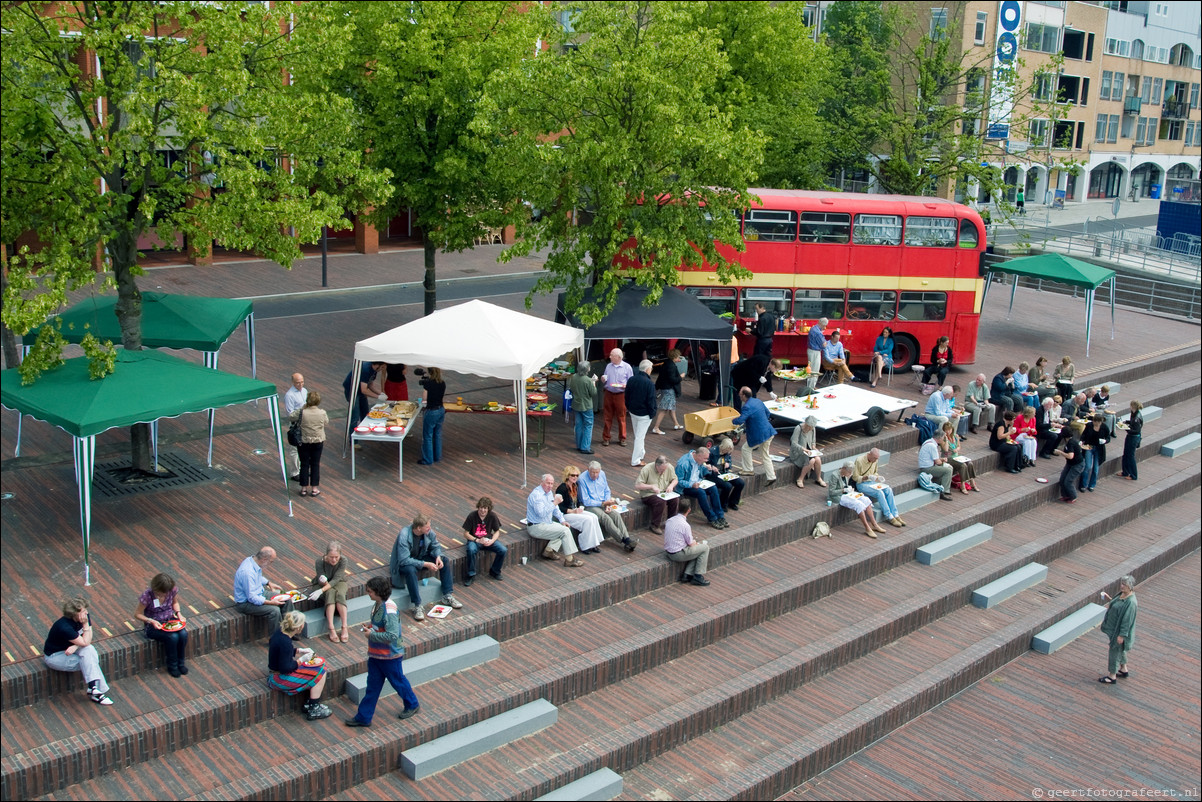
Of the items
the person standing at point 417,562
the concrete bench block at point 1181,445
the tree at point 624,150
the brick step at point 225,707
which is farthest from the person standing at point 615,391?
the concrete bench block at point 1181,445

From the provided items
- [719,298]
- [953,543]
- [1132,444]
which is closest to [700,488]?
[953,543]

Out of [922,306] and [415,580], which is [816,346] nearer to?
[922,306]

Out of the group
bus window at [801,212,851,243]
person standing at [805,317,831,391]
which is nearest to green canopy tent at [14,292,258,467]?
person standing at [805,317,831,391]

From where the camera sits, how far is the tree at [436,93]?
20875 millimetres

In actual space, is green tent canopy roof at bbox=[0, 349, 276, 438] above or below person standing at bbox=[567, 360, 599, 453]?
above

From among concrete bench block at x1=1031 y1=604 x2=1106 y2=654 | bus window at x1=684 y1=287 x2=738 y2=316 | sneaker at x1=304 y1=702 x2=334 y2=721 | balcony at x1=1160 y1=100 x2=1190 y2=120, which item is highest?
balcony at x1=1160 y1=100 x2=1190 y2=120

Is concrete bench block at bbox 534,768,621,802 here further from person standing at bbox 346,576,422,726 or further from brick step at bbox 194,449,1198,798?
person standing at bbox 346,576,422,726

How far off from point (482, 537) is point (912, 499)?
8028 millimetres

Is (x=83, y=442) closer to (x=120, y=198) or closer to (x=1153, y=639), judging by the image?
(x=120, y=198)

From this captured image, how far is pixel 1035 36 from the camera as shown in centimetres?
5862

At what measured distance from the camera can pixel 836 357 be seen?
858 inches

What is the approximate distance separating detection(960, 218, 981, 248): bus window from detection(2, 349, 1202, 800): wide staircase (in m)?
7.14

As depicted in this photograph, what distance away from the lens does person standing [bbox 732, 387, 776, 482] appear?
17.0 m

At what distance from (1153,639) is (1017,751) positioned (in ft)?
16.0
